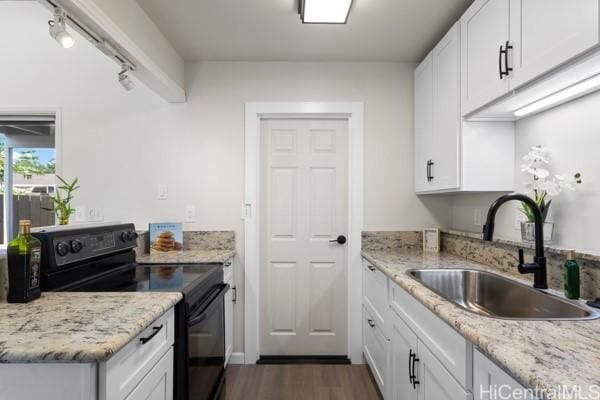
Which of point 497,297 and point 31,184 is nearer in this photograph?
point 497,297

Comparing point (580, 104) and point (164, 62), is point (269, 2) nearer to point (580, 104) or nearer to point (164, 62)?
point (164, 62)

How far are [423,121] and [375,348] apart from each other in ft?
5.39

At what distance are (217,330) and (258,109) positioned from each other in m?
1.66

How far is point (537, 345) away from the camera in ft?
2.78

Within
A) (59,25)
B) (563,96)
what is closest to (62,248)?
(59,25)

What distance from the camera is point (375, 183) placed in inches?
107

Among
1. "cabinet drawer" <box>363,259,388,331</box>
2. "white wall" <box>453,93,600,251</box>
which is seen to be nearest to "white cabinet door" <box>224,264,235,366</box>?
"cabinet drawer" <box>363,259,388,331</box>

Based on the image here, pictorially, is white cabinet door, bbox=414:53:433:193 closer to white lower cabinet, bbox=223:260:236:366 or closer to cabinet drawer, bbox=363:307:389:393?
cabinet drawer, bbox=363:307:389:393

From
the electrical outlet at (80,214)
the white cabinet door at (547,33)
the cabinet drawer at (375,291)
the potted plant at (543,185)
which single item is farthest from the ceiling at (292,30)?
the cabinet drawer at (375,291)

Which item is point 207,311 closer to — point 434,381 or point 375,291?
point 434,381

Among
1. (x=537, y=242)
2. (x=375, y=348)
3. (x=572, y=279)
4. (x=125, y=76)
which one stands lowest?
(x=375, y=348)

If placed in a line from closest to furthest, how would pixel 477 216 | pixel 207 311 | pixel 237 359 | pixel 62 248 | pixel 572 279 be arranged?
pixel 572 279
pixel 62 248
pixel 207 311
pixel 477 216
pixel 237 359

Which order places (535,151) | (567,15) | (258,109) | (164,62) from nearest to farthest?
1. (567,15)
2. (535,151)
3. (164,62)
4. (258,109)

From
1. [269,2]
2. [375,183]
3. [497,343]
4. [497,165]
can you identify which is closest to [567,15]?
[497,165]
